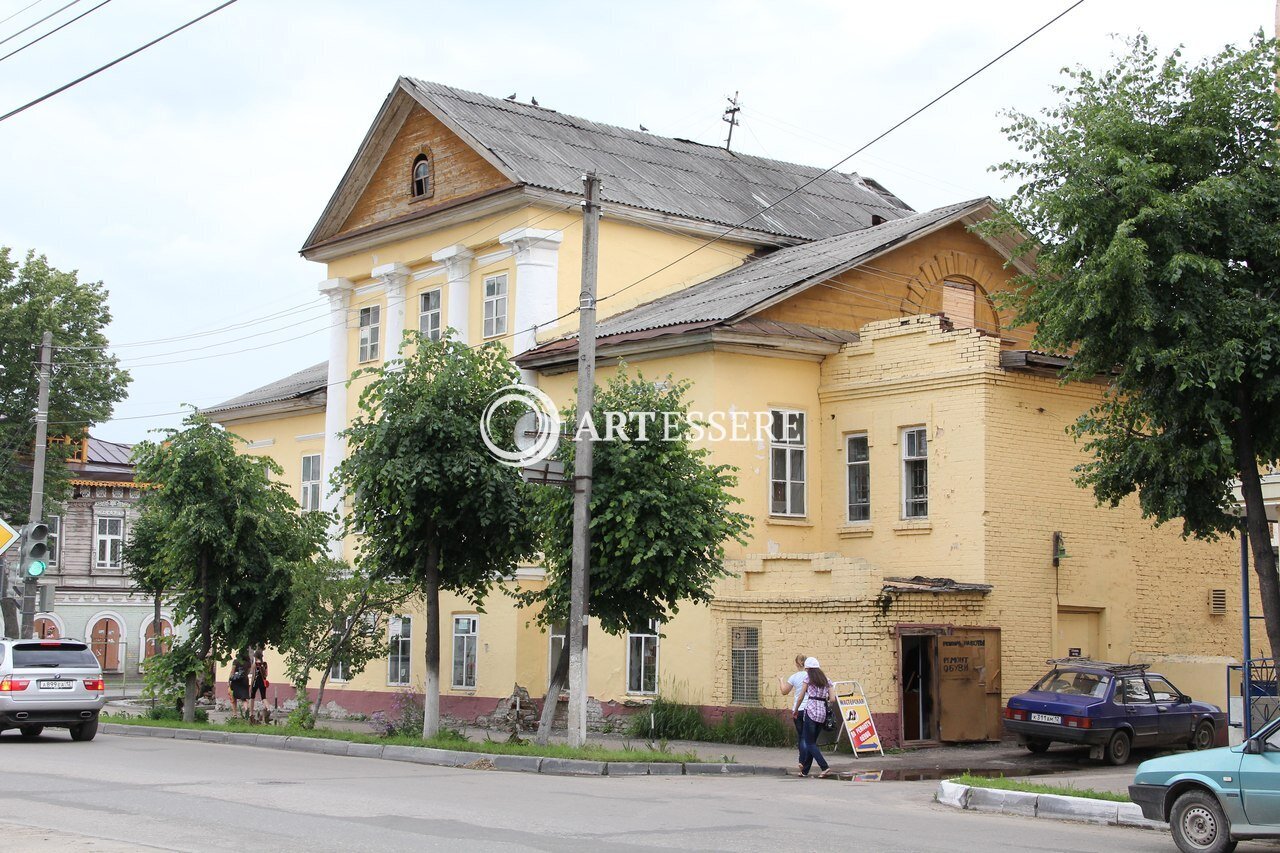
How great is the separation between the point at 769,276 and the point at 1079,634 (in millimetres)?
9443

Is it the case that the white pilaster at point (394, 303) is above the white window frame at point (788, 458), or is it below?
above

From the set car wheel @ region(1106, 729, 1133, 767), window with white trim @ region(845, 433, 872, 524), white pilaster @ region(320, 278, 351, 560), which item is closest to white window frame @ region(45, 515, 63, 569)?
white pilaster @ region(320, 278, 351, 560)

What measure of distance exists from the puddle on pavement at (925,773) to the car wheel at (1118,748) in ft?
4.37

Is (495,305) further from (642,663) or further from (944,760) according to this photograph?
(944,760)

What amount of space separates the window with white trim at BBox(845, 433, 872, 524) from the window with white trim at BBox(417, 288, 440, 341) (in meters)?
10.6

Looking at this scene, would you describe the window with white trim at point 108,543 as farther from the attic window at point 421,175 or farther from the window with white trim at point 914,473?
the window with white trim at point 914,473

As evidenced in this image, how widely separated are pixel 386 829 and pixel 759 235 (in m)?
24.5

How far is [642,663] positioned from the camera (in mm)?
26109

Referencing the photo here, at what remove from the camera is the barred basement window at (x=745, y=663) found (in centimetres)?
2419

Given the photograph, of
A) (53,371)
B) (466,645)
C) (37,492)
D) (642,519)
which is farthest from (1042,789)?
(53,371)

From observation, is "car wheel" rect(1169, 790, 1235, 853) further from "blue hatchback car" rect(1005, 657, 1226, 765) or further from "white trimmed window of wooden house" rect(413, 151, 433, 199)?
"white trimmed window of wooden house" rect(413, 151, 433, 199)

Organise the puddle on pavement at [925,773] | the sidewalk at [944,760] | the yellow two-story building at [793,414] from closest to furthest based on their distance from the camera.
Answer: the puddle on pavement at [925,773] → the sidewalk at [944,760] → the yellow two-story building at [793,414]

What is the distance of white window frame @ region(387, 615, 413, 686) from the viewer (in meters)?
32.1

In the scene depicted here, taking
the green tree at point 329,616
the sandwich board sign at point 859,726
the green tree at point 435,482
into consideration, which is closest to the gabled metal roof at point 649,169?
the green tree at point 435,482
